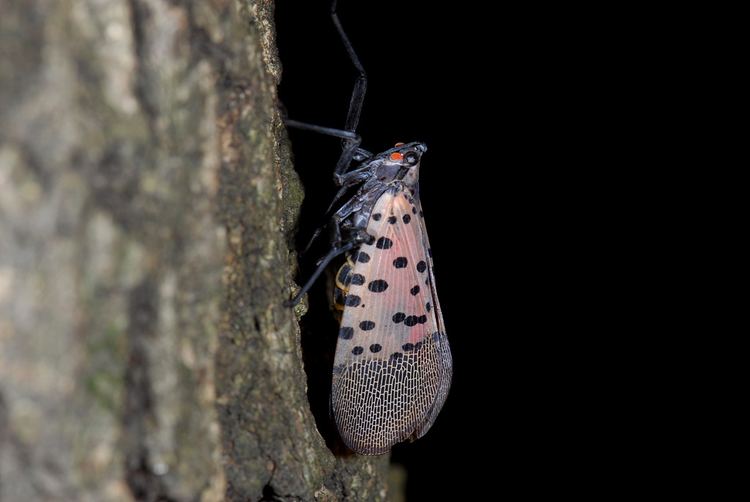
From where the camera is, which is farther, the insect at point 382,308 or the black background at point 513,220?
the black background at point 513,220

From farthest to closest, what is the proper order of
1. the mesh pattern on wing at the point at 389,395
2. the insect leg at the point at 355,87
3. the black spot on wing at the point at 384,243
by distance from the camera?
the insect leg at the point at 355,87
the black spot on wing at the point at 384,243
the mesh pattern on wing at the point at 389,395

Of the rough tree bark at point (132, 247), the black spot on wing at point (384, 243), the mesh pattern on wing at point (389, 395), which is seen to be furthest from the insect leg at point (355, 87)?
the rough tree bark at point (132, 247)

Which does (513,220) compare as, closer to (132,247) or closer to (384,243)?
(384,243)

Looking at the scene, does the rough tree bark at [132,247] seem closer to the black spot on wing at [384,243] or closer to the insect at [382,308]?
the insect at [382,308]

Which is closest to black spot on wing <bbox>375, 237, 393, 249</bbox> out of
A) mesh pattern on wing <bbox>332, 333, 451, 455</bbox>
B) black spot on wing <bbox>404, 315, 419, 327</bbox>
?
black spot on wing <bbox>404, 315, 419, 327</bbox>

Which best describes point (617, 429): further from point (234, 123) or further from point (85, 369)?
point (85, 369)

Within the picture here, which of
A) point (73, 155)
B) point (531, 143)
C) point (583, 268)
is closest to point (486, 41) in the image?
point (531, 143)

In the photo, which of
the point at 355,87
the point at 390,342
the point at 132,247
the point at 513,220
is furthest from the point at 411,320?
the point at 513,220
